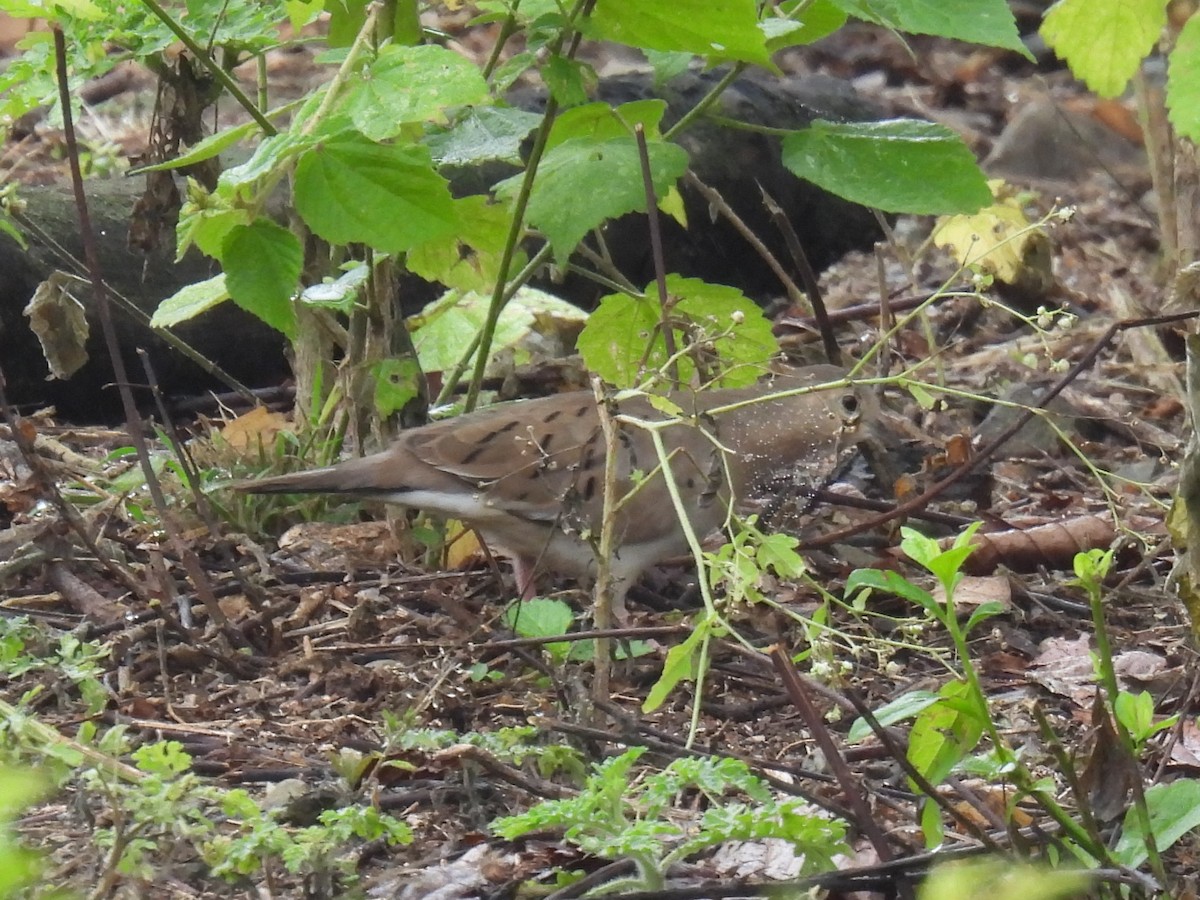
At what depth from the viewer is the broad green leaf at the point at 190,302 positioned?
4.52m

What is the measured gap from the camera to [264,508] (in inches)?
203

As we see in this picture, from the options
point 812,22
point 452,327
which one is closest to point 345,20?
point 452,327

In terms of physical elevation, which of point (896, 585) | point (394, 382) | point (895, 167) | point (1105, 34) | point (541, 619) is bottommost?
point (541, 619)

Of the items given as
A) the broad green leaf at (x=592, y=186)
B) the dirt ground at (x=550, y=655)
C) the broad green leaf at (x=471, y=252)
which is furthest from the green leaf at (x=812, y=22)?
the broad green leaf at (x=471, y=252)

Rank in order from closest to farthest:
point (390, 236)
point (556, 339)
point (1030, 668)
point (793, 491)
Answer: point (390, 236) → point (1030, 668) → point (793, 491) → point (556, 339)

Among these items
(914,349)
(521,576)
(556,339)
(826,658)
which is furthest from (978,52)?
(826,658)

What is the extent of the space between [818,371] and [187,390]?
280 centimetres

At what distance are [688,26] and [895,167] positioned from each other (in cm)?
77

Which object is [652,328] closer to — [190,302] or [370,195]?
[370,195]

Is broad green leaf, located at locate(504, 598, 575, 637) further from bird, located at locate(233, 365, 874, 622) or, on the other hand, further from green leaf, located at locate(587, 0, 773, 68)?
green leaf, located at locate(587, 0, 773, 68)

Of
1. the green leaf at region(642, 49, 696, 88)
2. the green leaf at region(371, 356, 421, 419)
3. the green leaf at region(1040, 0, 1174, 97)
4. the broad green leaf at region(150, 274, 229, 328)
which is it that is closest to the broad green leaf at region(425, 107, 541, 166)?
the green leaf at region(642, 49, 696, 88)

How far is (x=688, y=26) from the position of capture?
131 inches

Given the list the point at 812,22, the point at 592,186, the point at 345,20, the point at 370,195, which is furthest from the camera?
the point at 345,20

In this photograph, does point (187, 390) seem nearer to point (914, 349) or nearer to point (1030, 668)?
point (914, 349)
